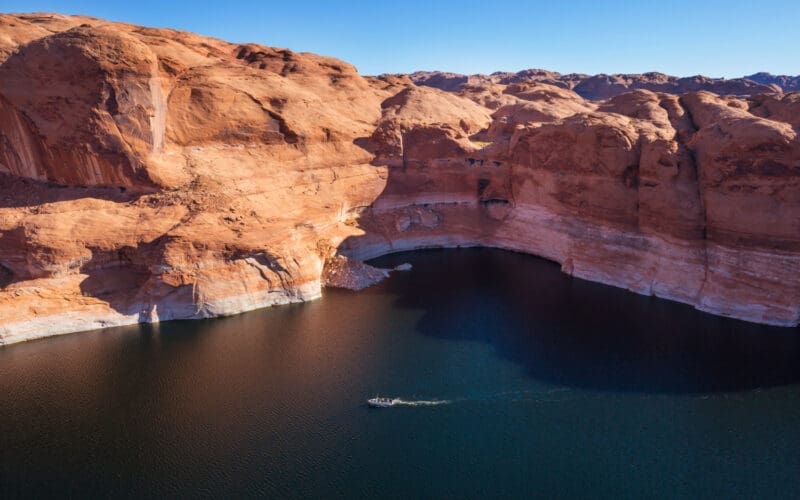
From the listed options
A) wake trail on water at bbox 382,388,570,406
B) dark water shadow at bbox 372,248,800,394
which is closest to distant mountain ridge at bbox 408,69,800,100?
dark water shadow at bbox 372,248,800,394

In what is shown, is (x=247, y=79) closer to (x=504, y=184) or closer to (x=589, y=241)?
(x=504, y=184)

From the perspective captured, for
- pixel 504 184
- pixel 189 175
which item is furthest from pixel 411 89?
pixel 189 175

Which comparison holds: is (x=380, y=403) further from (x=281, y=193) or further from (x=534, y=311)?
(x=281, y=193)

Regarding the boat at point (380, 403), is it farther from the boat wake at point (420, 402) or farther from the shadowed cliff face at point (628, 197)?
the shadowed cliff face at point (628, 197)

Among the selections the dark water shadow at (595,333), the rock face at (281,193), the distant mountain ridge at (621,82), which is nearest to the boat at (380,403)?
the dark water shadow at (595,333)

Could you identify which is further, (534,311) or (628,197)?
(628,197)

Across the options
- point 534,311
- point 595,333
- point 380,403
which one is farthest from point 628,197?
point 380,403
